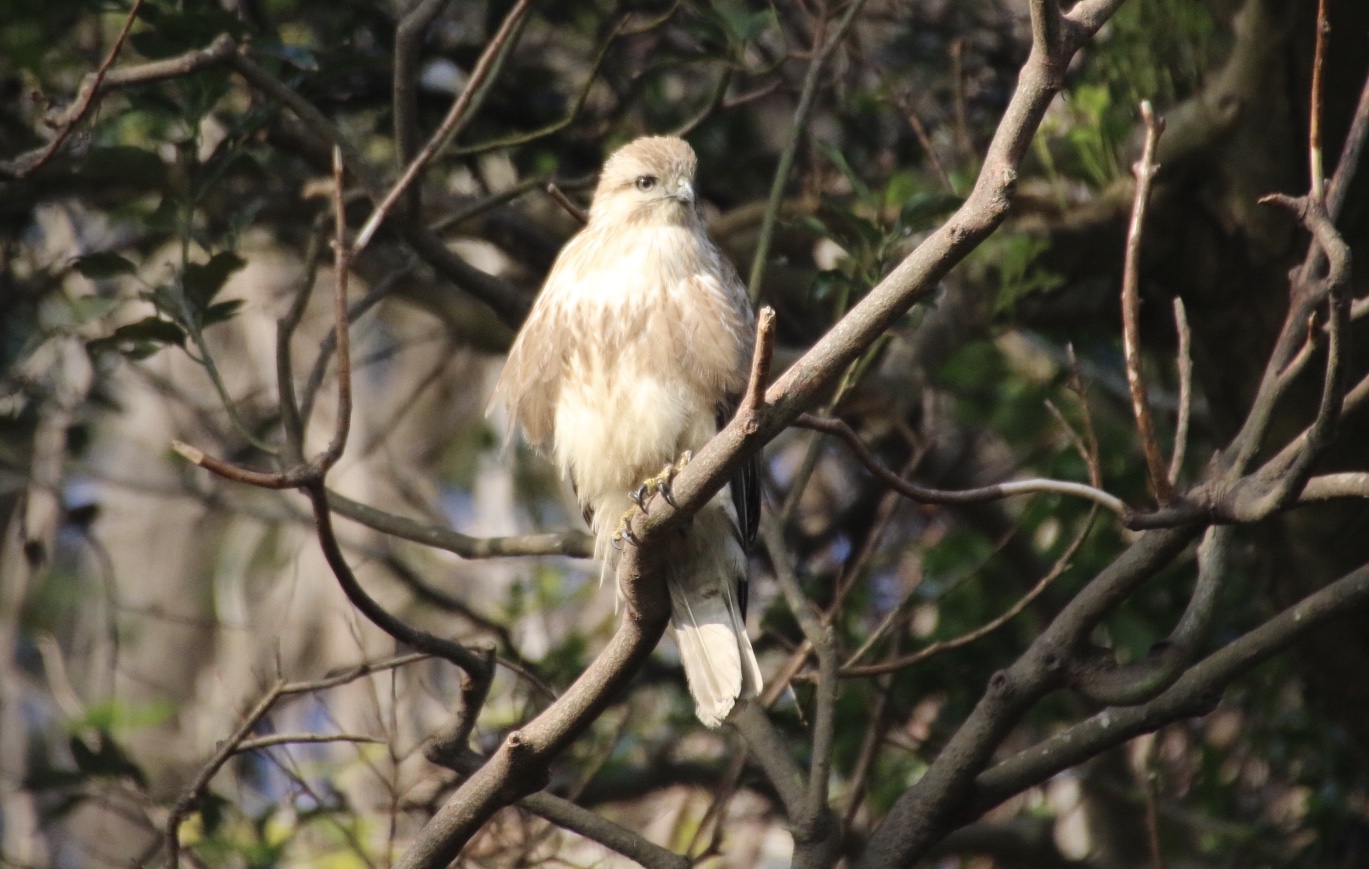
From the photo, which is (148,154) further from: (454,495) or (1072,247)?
(454,495)

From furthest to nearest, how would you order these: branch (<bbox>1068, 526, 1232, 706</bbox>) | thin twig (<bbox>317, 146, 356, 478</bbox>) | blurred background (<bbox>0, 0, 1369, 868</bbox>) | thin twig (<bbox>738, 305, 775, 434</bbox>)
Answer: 1. blurred background (<bbox>0, 0, 1369, 868</bbox>)
2. branch (<bbox>1068, 526, 1232, 706</bbox>)
3. thin twig (<bbox>317, 146, 356, 478</bbox>)
4. thin twig (<bbox>738, 305, 775, 434</bbox>)

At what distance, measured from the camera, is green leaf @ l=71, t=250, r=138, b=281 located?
3598 millimetres

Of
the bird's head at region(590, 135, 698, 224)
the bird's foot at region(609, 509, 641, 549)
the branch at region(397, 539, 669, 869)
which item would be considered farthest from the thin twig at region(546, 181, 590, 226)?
the branch at region(397, 539, 669, 869)

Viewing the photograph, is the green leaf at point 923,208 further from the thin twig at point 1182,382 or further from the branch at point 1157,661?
the branch at point 1157,661

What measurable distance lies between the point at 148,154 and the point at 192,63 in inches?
32.1

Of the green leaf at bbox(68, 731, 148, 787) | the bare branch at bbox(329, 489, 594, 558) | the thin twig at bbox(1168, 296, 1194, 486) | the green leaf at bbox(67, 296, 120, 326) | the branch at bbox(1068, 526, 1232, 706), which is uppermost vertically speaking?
the green leaf at bbox(67, 296, 120, 326)

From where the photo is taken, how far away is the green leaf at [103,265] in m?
3.60

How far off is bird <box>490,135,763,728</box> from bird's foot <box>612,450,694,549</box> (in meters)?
0.02

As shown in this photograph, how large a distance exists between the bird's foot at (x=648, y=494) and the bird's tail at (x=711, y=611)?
0.50ft

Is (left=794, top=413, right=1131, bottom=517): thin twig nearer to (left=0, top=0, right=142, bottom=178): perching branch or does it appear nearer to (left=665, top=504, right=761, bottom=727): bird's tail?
(left=665, top=504, right=761, bottom=727): bird's tail

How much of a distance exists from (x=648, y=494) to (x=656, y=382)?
0.50 meters

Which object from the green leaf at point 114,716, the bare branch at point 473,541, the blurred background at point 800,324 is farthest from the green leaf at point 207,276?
the green leaf at point 114,716

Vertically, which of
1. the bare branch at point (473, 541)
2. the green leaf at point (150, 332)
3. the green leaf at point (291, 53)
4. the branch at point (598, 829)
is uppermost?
the green leaf at point (291, 53)

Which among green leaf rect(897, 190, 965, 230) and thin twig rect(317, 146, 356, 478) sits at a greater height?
green leaf rect(897, 190, 965, 230)
